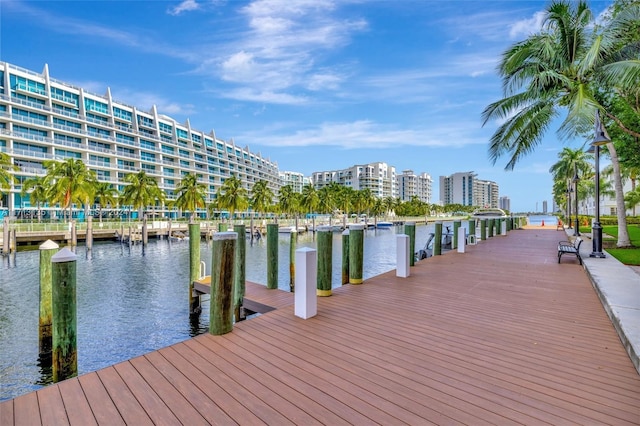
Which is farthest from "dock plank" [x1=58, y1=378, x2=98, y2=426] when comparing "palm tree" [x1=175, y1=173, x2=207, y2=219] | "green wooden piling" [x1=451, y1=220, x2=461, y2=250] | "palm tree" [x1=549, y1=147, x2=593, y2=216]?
"palm tree" [x1=549, y1=147, x2=593, y2=216]

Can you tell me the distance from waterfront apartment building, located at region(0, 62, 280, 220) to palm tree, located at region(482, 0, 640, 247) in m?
61.6

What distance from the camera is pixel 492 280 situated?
8.64 metres

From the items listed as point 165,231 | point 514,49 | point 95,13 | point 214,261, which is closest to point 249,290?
point 214,261

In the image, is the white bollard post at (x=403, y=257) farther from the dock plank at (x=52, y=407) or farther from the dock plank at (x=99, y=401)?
the dock plank at (x=52, y=407)

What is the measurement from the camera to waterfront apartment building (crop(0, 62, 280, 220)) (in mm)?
50625

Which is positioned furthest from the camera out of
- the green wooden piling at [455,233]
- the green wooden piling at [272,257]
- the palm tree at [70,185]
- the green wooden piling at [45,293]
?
the palm tree at [70,185]

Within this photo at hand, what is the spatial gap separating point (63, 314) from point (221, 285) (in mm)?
2511

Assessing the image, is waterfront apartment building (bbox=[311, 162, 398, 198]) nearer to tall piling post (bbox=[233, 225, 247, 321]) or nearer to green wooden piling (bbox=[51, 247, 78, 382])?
tall piling post (bbox=[233, 225, 247, 321])

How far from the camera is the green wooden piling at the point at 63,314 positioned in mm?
4961

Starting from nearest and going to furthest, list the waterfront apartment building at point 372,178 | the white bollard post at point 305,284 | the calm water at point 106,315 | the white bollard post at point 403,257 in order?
the white bollard post at point 305,284, the calm water at point 106,315, the white bollard post at point 403,257, the waterfront apartment building at point 372,178

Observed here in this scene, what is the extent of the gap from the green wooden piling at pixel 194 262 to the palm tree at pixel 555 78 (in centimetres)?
1185

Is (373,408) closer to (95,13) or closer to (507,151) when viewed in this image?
(95,13)

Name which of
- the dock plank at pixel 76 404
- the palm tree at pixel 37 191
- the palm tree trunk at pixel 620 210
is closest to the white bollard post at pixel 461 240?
the palm tree trunk at pixel 620 210

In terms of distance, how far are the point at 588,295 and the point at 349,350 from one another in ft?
19.3
